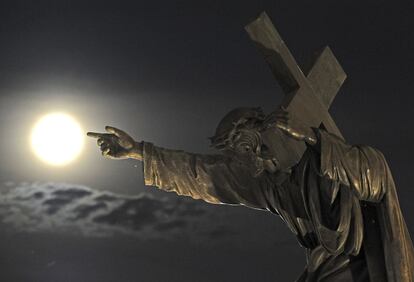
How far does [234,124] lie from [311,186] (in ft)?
1.63

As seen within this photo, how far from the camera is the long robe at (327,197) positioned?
3660 millimetres

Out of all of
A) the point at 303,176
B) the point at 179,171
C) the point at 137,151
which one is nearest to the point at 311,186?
the point at 303,176

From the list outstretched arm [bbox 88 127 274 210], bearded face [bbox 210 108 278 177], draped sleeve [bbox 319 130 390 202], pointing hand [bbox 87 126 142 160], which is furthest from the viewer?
outstretched arm [bbox 88 127 274 210]

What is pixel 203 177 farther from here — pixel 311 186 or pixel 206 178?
pixel 311 186

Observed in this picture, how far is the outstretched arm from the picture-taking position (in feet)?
13.8

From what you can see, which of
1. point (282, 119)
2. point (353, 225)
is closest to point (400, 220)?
point (353, 225)

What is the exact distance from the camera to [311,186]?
384 centimetres

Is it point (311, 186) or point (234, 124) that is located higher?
point (234, 124)

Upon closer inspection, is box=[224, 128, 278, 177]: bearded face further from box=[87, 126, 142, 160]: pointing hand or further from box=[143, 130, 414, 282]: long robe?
box=[87, 126, 142, 160]: pointing hand

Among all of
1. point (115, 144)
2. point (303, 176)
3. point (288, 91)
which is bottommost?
point (303, 176)

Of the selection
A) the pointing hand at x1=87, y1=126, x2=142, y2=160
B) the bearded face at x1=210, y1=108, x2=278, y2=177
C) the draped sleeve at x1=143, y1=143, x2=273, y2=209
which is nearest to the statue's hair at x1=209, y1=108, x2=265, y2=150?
the bearded face at x1=210, y1=108, x2=278, y2=177

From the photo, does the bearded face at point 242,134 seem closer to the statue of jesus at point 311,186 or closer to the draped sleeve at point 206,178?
the statue of jesus at point 311,186

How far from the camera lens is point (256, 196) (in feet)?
14.0

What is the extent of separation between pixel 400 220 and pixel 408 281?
11.9 inches
